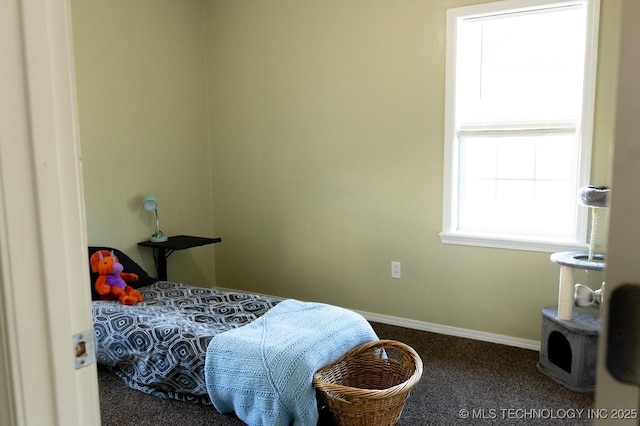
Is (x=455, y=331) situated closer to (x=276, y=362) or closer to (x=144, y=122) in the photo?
(x=276, y=362)

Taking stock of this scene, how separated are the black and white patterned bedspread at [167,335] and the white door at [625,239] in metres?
2.00

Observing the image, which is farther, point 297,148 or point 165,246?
point 297,148

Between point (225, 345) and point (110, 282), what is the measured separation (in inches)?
42.8

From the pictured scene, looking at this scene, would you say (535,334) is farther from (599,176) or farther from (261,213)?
(261,213)

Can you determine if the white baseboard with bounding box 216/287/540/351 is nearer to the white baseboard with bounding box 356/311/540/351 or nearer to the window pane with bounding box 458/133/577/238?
the white baseboard with bounding box 356/311/540/351

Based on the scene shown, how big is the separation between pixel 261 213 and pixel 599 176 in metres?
2.30

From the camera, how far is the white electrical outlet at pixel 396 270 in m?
3.41

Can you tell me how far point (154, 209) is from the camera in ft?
11.6

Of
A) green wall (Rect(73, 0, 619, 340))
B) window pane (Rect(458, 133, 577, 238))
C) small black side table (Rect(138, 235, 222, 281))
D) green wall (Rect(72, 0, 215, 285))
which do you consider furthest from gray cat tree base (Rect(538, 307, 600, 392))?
green wall (Rect(72, 0, 215, 285))

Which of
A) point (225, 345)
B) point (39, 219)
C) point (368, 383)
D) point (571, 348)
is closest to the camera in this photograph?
point (39, 219)

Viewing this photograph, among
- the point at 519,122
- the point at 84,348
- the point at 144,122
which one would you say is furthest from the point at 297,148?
the point at 84,348

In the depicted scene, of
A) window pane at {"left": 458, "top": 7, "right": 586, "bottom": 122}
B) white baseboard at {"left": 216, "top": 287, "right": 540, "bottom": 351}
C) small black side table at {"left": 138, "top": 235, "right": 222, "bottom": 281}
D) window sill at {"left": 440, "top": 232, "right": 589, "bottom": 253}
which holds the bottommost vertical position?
white baseboard at {"left": 216, "top": 287, "right": 540, "bottom": 351}

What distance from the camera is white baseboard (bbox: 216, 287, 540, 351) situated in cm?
306

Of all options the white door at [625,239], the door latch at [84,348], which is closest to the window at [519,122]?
the white door at [625,239]
